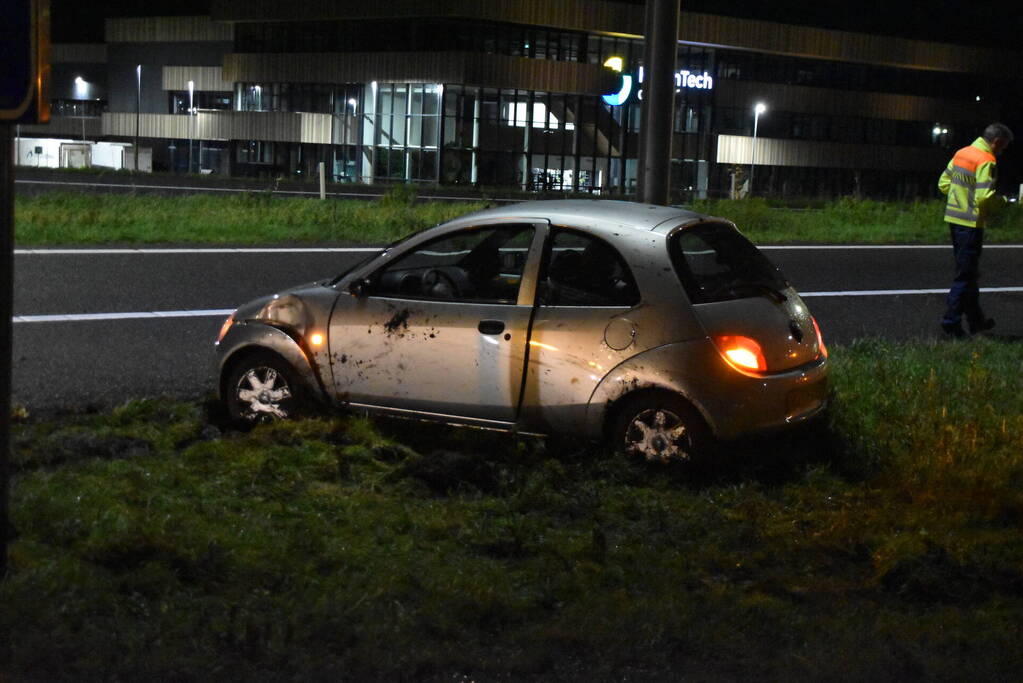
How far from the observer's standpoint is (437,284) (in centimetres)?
786

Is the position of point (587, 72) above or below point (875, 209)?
above

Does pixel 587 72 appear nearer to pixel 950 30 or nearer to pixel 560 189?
pixel 560 189

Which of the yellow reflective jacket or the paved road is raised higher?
the yellow reflective jacket

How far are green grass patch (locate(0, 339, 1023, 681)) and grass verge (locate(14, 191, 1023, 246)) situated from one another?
12524 mm

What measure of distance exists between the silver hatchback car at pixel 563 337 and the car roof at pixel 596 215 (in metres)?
0.01

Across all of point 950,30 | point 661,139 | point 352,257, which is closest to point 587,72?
point 950,30

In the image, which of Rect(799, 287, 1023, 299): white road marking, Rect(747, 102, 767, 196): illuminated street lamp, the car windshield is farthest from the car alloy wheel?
Rect(747, 102, 767, 196): illuminated street lamp

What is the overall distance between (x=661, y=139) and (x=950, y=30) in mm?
78206

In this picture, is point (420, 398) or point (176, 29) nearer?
point (420, 398)

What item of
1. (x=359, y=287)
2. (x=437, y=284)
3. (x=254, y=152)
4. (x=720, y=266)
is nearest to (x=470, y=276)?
(x=437, y=284)

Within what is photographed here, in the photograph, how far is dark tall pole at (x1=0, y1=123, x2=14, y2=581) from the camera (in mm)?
4797

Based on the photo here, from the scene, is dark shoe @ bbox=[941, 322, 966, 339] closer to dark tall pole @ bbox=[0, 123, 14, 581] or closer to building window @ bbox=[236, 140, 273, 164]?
dark tall pole @ bbox=[0, 123, 14, 581]

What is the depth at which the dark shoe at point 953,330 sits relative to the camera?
12750mm

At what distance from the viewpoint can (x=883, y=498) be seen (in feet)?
22.6
